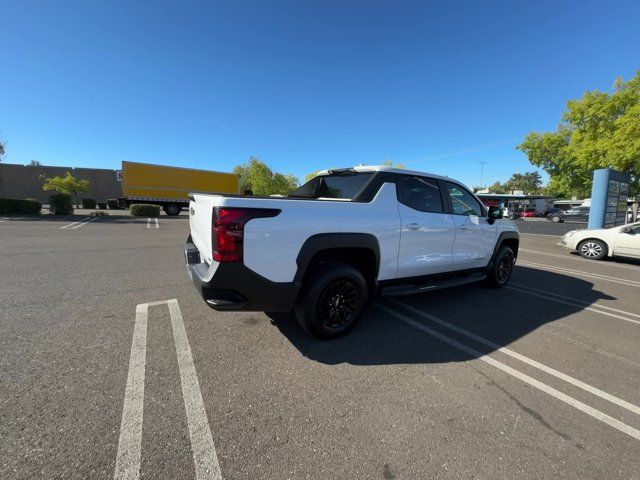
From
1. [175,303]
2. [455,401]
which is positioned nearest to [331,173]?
[175,303]

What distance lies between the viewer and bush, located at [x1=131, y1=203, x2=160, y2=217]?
19547 mm

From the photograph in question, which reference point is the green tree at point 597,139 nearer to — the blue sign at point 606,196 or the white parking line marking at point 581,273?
the blue sign at point 606,196

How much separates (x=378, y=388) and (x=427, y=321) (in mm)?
1655

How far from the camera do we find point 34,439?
181cm

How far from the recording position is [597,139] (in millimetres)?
18406

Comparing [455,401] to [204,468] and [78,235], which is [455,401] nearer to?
[204,468]

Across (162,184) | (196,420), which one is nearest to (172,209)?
(162,184)

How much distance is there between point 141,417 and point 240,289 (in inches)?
44.3

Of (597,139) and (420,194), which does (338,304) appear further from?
(597,139)

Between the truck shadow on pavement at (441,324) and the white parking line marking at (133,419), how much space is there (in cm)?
143

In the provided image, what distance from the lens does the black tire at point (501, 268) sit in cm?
522

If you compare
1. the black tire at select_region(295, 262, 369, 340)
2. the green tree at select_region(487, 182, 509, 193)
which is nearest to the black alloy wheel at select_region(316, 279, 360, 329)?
the black tire at select_region(295, 262, 369, 340)

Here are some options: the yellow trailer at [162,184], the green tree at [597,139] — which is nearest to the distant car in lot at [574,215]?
the green tree at [597,139]

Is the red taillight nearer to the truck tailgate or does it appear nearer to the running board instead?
the truck tailgate
